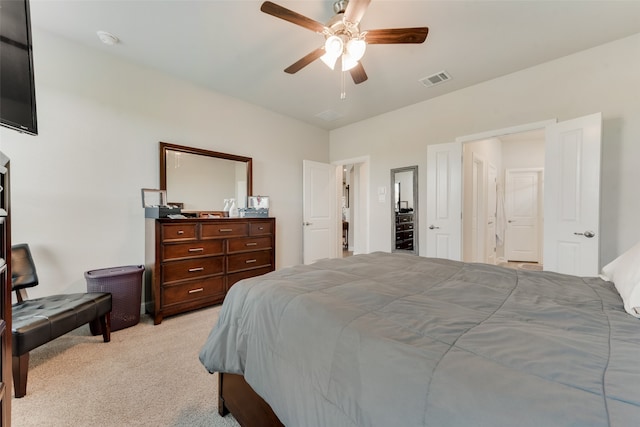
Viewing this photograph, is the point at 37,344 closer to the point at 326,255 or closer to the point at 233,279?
the point at 233,279

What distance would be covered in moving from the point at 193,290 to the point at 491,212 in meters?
5.61

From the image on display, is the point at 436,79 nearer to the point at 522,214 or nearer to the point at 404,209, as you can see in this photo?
the point at 404,209

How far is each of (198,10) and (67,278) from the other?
9.08 feet

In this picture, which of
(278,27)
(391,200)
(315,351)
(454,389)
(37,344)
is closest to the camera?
(454,389)

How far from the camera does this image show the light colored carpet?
4.77ft

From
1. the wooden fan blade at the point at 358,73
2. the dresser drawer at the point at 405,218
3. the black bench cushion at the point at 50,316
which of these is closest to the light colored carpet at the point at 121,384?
the black bench cushion at the point at 50,316

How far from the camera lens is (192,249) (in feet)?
9.35

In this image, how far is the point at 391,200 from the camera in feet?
13.8

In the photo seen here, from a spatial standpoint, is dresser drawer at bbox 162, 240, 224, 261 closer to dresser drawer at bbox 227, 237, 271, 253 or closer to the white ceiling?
dresser drawer at bbox 227, 237, 271, 253

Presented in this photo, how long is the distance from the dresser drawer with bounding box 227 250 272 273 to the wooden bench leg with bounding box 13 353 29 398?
5.71ft

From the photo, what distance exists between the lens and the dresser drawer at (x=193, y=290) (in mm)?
2701

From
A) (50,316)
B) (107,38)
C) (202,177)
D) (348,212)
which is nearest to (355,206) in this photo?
Result: (348,212)

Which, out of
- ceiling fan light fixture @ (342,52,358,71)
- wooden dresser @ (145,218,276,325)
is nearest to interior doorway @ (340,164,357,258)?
wooden dresser @ (145,218,276,325)

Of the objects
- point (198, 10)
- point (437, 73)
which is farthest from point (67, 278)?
point (437, 73)
